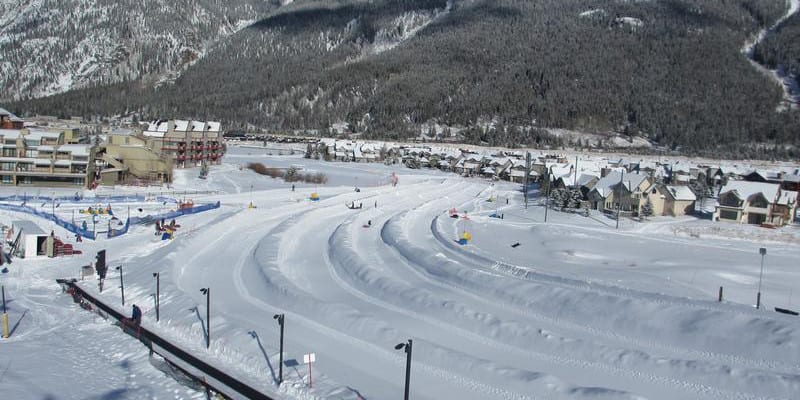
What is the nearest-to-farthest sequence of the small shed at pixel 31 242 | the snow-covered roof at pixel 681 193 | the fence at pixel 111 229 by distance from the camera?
the small shed at pixel 31 242 < the fence at pixel 111 229 < the snow-covered roof at pixel 681 193

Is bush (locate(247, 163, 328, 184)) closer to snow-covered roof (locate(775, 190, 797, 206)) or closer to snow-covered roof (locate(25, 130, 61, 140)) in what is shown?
snow-covered roof (locate(25, 130, 61, 140))

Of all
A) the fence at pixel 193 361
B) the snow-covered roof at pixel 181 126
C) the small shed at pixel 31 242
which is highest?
the snow-covered roof at pixel 181 126

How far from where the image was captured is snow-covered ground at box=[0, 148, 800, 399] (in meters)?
15.9

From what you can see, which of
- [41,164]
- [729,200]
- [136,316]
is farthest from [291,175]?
[136,316]

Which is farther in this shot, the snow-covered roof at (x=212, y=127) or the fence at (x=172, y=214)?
Answer: the snow-covered roof at (x=212, y=127)

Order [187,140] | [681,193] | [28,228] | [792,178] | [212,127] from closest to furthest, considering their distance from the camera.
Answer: [28,228] → [681,193] → [792,178] → [187,140] → [212,127]

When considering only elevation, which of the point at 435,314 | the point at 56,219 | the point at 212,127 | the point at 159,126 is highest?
the point at 212,127

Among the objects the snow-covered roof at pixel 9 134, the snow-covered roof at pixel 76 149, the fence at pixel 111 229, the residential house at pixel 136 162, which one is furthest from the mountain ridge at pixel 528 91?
the fence at pixel 111 229

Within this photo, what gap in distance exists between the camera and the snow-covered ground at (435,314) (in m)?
15.9

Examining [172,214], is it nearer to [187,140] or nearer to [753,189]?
[187,140]

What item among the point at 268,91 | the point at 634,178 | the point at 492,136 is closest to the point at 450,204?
the point at 634,178

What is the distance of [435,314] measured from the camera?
21438 mm

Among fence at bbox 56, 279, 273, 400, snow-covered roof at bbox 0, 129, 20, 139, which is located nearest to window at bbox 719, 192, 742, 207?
fence at bbox 56, 279, 273, 400

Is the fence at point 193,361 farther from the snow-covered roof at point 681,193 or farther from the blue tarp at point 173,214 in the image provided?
the snow-covered roof at point 681,193
